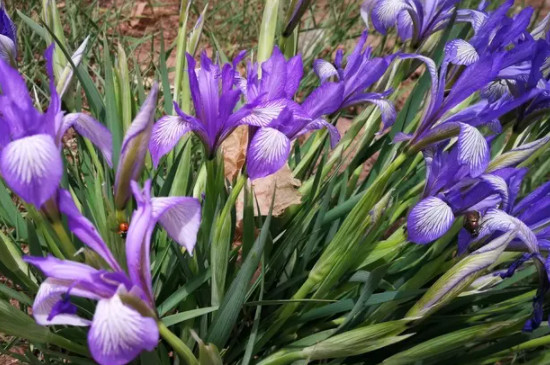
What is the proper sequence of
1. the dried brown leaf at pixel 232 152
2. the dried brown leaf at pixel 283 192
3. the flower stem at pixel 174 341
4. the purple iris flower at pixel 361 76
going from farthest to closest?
1. the dried brown leaf at pixel 232 152
2. the dried brown leaf at pixel 283 192
3. the purple iris flower at pixel 361 76
4. the flower stem at pixel 174 341

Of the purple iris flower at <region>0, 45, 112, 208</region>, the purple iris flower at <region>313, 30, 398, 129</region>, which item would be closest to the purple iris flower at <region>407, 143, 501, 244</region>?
the purple iris flower at <region>313, 30, 398, 129</region>

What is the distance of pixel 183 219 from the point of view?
2.14ft

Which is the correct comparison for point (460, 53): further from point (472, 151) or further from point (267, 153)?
point (267, 153)

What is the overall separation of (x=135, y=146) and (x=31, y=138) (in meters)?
0.11

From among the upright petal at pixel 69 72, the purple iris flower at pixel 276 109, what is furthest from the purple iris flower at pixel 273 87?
the upright petal at pixel 69 72

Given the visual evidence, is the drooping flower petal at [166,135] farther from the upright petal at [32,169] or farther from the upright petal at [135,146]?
the upright petal at [32,169]

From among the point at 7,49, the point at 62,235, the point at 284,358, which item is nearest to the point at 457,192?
the point at 284,358

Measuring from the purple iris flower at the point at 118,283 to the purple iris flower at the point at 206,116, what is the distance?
0.21 m

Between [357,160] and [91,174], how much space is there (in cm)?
53

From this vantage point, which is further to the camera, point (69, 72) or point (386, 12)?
point (386, 12)

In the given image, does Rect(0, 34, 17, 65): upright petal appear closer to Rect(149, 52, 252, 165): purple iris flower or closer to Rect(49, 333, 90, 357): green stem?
Rect(149, 52, 252, 165): purple iris flower

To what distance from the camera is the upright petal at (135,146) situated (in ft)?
2.09

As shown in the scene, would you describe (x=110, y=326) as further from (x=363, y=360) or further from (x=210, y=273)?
(x=363, y=360)

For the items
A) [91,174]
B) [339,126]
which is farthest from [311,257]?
[339,126]
